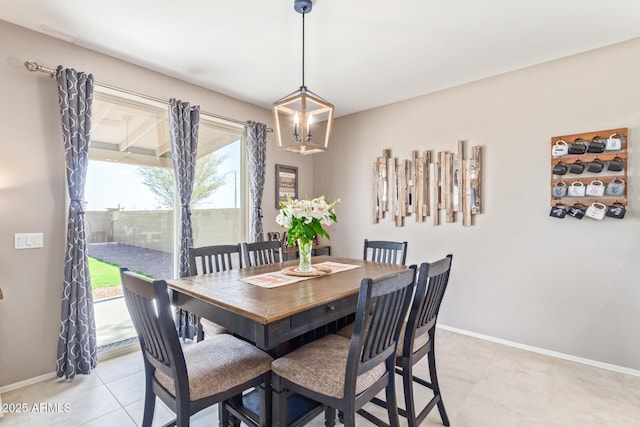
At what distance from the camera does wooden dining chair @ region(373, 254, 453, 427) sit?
5.49ft

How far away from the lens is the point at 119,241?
2928 millimetres

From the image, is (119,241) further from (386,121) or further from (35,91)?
(386,121)

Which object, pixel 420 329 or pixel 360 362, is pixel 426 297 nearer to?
pixel 420 329

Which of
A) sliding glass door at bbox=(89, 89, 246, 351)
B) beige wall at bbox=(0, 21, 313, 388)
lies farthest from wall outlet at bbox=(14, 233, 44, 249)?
sliding glass door at bbox=(89, 89, 246, 351)

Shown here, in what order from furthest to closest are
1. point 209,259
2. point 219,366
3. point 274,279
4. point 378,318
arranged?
point 209,259 → point 274,279 → point 219,366 → point 378,318

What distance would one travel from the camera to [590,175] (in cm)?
266

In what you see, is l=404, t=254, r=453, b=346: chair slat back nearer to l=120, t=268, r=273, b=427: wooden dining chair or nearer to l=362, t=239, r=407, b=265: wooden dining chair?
l=120, t=268, r=273, b=427: wooden dining chair

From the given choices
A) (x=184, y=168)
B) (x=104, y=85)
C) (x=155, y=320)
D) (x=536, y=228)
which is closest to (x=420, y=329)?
(x=155, y=320)

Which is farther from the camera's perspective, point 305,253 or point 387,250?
point 387,250

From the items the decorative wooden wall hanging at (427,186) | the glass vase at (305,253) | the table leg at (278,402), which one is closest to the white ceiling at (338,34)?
the decorative wooden wall hanging at (427,186)

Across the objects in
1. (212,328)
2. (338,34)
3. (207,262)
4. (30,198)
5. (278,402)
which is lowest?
(278,402)

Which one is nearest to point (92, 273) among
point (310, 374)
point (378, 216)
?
point (310, 374)

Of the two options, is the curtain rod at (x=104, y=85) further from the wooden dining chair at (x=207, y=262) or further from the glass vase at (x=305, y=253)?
the glass vase at (x=305, y=253)

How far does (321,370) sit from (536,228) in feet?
8.56
